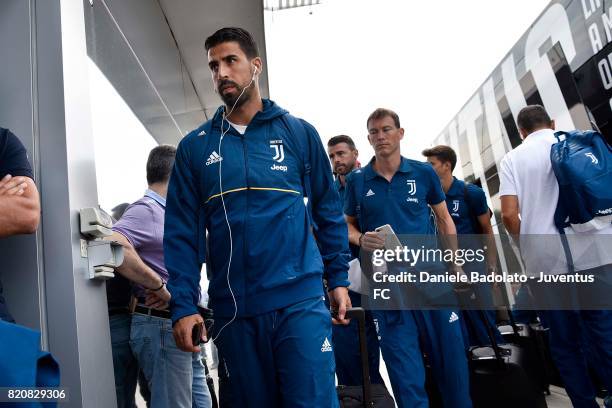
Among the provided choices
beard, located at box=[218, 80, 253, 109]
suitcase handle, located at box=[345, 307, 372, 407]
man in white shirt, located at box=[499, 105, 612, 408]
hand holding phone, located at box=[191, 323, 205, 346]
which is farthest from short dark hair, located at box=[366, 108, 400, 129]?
hand holding phone, located at box=[191, 323, 205, 346]

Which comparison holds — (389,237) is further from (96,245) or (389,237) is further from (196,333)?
(96,245)

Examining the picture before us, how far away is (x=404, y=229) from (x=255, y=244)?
1.89 m

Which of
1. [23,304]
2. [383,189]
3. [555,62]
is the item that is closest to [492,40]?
[555,62]

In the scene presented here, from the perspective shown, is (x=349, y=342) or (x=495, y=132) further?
(x=495, y=132)

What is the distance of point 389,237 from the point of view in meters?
3.77

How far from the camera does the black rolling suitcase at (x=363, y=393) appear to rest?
2.53m

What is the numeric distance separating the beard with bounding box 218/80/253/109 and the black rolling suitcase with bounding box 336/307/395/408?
3.19 feet

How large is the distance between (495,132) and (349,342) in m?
5.91

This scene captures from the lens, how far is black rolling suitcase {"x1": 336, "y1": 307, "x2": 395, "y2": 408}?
2.53m

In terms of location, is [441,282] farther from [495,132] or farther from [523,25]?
[495,132]

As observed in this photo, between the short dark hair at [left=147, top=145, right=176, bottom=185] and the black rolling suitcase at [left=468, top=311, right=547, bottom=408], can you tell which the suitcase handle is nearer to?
the short dark hair at [left=147, top=145, right=176, bottom=185]

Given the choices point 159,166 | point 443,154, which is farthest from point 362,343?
point 443,154

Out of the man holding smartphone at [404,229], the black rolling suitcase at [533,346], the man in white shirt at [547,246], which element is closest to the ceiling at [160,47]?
the man holding smartphone at [404,229]

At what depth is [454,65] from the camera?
8.67m
